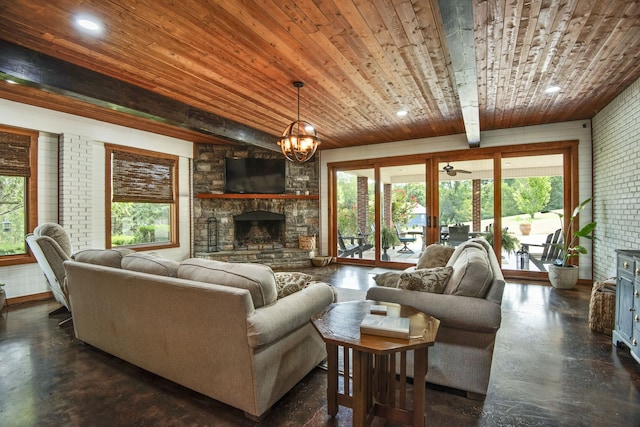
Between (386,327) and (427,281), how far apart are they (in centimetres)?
83

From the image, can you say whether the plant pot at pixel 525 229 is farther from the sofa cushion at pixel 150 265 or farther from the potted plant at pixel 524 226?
the sofa cushion at pixel 150 265

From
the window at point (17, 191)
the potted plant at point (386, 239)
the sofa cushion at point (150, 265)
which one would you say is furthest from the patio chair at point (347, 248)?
the window at point (17, 191)

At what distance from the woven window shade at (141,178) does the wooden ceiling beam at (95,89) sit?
1.98 m

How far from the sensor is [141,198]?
5680 mm

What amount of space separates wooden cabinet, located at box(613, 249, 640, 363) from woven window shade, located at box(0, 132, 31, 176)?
711cm

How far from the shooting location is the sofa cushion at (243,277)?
1859 millimetres

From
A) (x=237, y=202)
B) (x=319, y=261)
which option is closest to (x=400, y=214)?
(x=319, y=261)

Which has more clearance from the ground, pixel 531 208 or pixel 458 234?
pixel 531 208

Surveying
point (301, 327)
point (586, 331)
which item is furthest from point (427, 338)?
point (586, 331)

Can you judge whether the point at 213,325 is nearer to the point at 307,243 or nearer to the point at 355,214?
the point at 307,243

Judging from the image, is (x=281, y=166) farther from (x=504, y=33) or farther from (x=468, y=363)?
(x=468, y=363)

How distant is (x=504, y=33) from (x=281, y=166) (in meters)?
5.16

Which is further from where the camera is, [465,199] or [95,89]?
[465,199]

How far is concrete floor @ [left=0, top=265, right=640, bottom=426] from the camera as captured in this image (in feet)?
6.08
